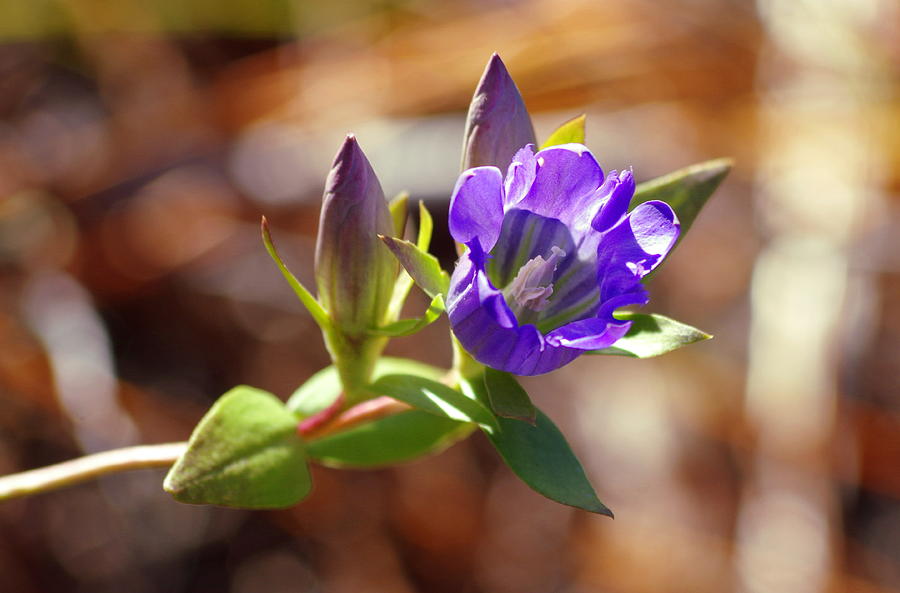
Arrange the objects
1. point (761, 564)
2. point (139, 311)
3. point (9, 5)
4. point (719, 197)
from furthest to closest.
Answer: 1. point (719, 197)
2. point (9, 5)
3. point (139, 311)
4. point (761, 564)

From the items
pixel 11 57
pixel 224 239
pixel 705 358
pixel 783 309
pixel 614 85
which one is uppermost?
pixel 11 57

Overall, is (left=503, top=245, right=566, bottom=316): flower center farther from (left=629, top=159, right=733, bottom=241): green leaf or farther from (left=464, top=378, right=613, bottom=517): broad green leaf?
(left=629, top=159, right=733, bottom=241): green leaf

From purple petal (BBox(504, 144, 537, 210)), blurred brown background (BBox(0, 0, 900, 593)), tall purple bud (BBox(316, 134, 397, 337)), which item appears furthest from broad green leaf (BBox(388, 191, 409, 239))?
blurred brown background (BBox(0, 0, 900, 593))

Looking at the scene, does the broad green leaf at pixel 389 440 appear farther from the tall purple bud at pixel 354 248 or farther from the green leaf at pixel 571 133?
the green leaf at pixel 571 133

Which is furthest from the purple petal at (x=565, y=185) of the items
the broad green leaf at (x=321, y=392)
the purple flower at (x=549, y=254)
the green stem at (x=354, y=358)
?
the broad green leaf at (x=321, y=392)

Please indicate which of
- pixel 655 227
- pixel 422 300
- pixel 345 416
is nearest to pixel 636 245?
pixel 655 227

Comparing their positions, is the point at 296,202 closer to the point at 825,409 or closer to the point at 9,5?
the point at 9,5

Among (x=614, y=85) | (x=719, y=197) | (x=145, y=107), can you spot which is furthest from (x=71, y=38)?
(x=719, y=197)
